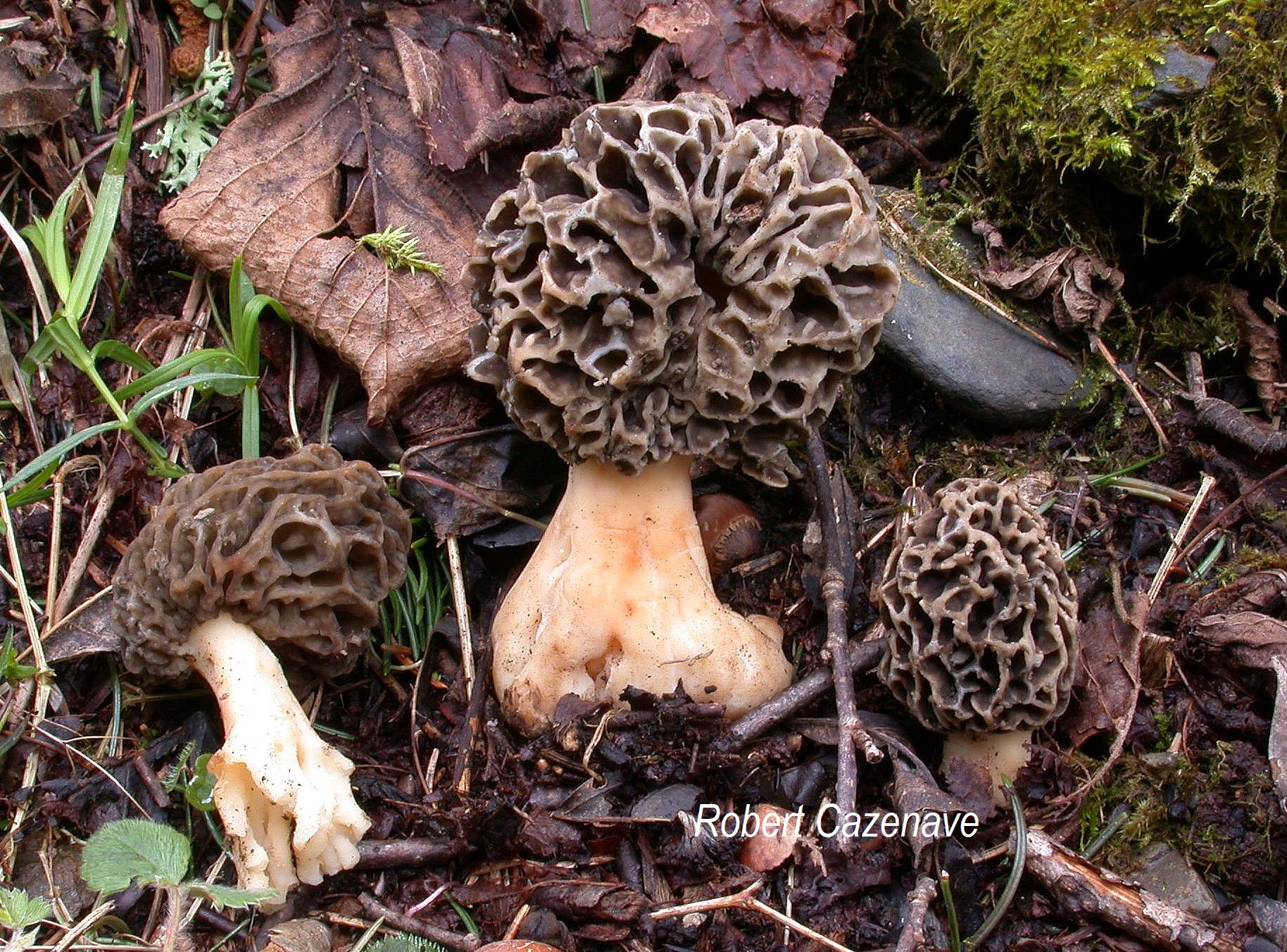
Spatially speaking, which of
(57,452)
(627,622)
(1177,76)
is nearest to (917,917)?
(627,622)

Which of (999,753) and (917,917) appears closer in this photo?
(917,917)

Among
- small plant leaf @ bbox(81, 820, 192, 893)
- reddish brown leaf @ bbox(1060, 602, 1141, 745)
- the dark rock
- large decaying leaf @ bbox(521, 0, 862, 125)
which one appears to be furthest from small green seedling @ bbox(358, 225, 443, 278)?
reddish brown leaf @ bbox(1060, 602, 1141, 745)

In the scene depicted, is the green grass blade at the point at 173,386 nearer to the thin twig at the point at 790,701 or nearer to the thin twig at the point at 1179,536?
the thin twig at the point at 790,701

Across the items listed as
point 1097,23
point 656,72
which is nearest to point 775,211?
point 656,72

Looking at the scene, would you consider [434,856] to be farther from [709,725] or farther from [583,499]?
[583,499]

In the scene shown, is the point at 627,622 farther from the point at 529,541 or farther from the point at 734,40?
the point at 734,40

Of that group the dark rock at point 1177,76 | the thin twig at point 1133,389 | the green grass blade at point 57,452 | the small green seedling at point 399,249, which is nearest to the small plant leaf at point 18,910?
the green grass blade at point 57,452

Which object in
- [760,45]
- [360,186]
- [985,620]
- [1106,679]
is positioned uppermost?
[760,45]
